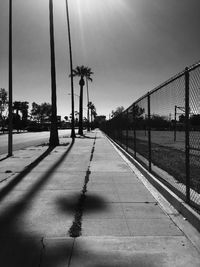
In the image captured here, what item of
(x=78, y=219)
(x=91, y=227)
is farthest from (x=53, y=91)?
(x=91, y=227)

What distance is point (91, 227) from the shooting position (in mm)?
4984

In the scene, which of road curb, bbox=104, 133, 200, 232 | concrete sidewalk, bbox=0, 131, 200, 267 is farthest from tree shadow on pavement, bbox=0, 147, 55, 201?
road curb, bbox=104, 133, 200, 232

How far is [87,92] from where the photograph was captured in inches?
3147

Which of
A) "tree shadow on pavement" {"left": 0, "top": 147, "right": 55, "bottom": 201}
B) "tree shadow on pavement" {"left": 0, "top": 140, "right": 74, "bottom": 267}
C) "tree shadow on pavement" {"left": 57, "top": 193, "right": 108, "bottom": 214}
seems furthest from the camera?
"tree shadow on pavement" {"left": 0, "top": 147, "right": 55, "bottom": 201}

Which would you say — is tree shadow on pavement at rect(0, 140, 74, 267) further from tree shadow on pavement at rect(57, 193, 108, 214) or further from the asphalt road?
the asphalt road

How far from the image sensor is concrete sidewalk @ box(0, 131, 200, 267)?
388 cm

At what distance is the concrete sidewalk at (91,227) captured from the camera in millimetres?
3875

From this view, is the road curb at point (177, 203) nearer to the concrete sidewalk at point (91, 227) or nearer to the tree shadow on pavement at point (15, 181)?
the concrete sidewalk at point (91, 227)

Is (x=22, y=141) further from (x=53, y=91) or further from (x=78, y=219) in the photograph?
(x=78, y=219)

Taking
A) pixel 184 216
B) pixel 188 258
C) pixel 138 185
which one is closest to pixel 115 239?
pixel 188 258

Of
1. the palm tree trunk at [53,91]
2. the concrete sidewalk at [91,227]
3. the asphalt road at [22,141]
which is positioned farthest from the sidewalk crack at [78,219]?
the palm tree trunk at [53,91]

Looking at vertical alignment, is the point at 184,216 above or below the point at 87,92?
below

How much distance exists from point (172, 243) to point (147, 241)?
309mm

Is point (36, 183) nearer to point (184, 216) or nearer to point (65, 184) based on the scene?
point (65, 184)
